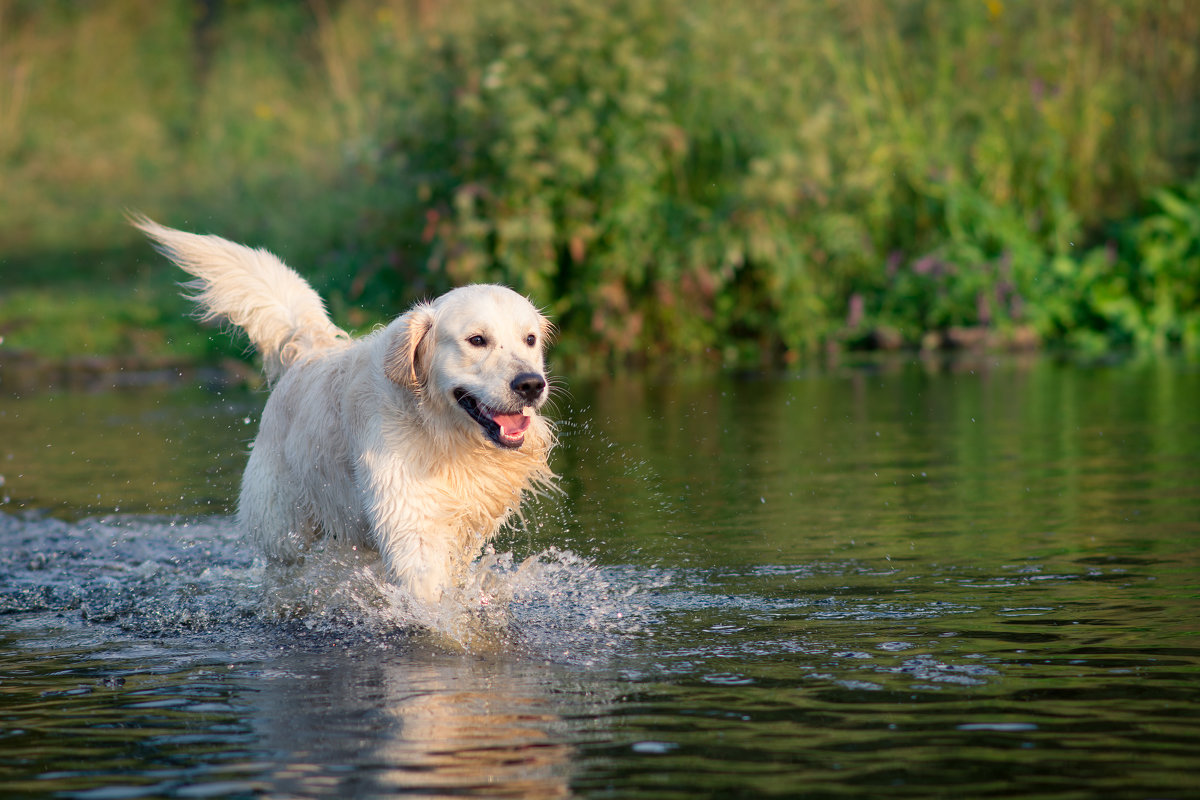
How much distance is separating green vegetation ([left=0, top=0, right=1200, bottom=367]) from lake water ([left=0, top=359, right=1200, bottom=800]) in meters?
5.41

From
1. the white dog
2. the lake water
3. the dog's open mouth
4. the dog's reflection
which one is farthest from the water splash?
the dog's open mouth

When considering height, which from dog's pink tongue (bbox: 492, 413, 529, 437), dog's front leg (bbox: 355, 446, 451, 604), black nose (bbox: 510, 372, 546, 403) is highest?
black nose (bbox: 510, 372, 546, 403)

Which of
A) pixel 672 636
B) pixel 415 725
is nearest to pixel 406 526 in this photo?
pixel 672 636

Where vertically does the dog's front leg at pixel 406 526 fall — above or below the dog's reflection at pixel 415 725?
above

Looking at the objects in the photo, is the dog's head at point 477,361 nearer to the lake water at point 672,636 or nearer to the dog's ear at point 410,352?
the dog's ear at point 410,352

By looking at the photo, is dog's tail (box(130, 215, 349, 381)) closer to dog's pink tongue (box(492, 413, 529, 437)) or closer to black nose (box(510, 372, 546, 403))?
dog's pink tongue (box(492, 413, 529, 437))

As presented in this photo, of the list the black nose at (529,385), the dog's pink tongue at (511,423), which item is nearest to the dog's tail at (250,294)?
the dog's pink tongue at (511,423)

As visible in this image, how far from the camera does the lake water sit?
370 centimetres

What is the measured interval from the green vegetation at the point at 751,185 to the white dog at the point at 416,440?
8.51 metres

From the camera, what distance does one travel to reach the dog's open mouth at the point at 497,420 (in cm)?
541

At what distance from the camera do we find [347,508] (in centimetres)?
591

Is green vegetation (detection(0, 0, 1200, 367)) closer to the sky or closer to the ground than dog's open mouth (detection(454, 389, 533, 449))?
closer to the sky

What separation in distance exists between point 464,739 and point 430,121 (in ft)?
40.2

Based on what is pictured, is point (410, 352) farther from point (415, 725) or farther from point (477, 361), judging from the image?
point (415, 725)
